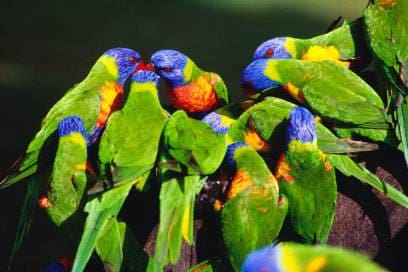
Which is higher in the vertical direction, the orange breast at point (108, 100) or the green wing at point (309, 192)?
the orange breast at point (108, 100)

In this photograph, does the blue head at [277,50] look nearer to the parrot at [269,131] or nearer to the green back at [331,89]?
the green back at [331,89]

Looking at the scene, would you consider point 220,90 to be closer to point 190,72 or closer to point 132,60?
point 190,72

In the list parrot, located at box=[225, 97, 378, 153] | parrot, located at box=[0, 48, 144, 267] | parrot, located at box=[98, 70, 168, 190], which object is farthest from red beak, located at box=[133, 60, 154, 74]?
parrot, located at box=[225, 97, 378, 153]

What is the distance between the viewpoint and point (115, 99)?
2168 mm

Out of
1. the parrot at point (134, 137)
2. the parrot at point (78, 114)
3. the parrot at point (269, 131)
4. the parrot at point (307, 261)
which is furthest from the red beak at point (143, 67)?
the parrot at point (307, 261)

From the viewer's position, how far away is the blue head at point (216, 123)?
6.53 ft

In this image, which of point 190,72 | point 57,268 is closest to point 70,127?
point 57,268

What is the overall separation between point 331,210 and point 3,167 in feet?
7.53

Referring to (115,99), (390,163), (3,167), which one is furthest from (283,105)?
(3,167)

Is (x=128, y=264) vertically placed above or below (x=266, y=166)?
below

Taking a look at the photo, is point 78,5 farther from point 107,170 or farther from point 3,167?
point 107,170

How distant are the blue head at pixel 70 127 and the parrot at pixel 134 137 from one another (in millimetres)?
61

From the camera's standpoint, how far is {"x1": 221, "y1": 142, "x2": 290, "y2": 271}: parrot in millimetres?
1820

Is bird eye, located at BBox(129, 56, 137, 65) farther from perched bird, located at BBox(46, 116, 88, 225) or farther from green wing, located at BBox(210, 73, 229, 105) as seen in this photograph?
perched bird, located at BBox(46, 116, 88, 225)
